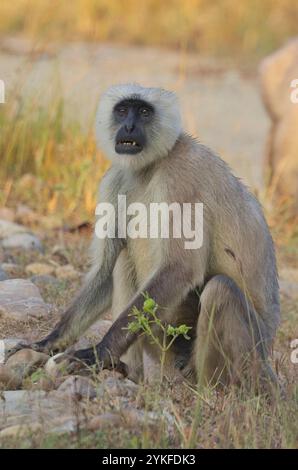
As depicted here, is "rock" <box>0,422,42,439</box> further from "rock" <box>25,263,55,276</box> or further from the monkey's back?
"rock" <box>25,263,55,276</box>

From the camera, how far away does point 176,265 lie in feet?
15.2

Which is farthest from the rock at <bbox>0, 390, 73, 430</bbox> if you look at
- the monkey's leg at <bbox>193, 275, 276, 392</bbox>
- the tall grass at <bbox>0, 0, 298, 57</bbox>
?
the tall grass at <bbox>0, 0, 298, 57</bbox>

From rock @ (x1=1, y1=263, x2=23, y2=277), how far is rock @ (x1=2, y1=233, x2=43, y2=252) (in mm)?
404

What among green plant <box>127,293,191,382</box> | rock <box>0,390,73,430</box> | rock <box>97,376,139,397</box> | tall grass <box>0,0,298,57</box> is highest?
tall grass <box>0,0,298,57</box>

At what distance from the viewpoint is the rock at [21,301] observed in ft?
17.4

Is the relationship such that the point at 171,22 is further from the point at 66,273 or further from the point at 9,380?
the point at 9,380

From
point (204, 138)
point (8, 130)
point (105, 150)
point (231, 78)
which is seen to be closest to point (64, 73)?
point (204, 138)

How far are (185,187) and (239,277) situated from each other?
450mm

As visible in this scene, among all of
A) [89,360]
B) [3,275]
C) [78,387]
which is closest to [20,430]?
[78,387]

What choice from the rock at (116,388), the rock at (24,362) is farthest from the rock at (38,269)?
the rock at (116,388)

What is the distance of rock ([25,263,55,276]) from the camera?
6379 mm

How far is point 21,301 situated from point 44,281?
2.44 feet

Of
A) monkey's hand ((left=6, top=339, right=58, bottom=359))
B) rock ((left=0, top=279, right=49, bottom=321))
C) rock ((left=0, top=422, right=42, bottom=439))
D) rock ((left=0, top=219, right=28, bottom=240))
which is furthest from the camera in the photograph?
rock ((left=0, top=219, right=28, bottom=240))

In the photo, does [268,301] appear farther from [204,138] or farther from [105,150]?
[204,138]
